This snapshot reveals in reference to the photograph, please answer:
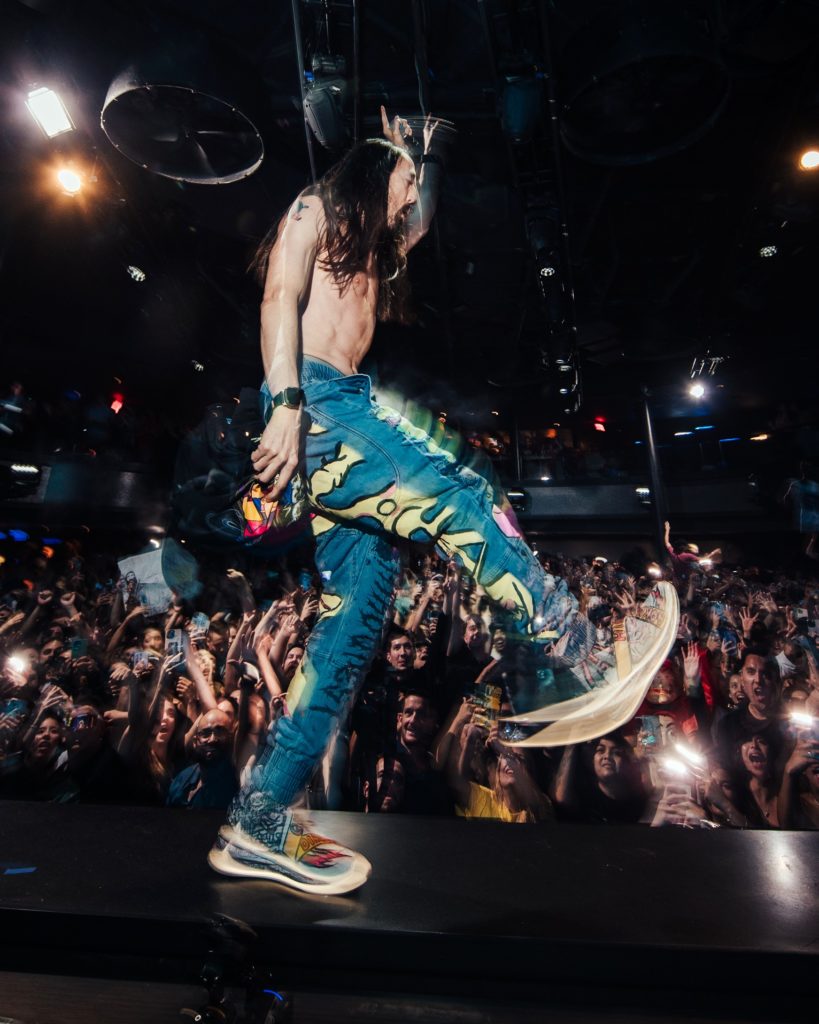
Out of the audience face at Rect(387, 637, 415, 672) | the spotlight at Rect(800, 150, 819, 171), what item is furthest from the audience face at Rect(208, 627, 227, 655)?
the spotlight at Rect(800, 150, 819, 171)

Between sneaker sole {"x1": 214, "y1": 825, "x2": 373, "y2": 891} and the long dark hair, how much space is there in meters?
1.33

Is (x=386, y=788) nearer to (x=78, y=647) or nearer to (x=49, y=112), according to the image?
(x=78, y=647)

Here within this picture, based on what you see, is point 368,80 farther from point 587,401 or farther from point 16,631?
point 587,401

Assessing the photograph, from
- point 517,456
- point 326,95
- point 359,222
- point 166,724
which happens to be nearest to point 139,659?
point 166,724

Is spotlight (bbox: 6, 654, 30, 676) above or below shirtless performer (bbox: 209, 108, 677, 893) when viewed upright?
below

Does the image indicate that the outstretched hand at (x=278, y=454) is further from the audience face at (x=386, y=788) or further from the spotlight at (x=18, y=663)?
the spotlight at (x=18, y=663)

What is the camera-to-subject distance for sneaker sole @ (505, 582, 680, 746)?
124 centimetres

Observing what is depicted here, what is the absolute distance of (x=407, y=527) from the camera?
1146 millimetres

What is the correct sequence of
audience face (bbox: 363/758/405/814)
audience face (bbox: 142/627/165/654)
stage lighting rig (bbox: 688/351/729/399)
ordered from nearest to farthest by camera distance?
audience face (bbox: 363/758/405/814)
audience face (bbox: 142/627/165/654)
stage lighting rig (bbox: 688/351/729/399)

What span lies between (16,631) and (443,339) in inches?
242

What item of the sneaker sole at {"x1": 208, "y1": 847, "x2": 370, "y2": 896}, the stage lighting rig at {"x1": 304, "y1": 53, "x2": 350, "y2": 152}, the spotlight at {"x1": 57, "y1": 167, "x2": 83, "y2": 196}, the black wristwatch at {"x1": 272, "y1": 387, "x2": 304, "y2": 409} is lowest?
the sneaker sole at {"x1": 208, "y1": 847, "x2": 370, "y2": 896}

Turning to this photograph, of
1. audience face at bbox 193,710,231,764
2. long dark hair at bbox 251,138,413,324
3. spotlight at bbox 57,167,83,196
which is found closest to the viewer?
long dark hair at bbox 251,138,413,324

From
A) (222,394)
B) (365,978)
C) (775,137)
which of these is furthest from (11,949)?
(222,394)

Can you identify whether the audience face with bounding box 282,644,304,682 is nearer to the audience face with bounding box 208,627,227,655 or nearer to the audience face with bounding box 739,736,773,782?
the audience face with bounding box 208,627,227,655
